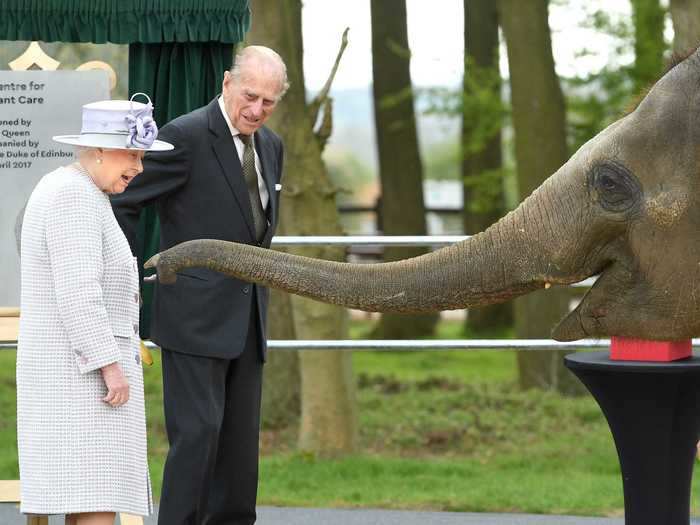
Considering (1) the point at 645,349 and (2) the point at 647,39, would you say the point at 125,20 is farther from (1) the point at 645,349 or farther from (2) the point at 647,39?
(2) the point at 647,39

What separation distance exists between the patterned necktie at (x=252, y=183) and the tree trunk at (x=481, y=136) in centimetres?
1206

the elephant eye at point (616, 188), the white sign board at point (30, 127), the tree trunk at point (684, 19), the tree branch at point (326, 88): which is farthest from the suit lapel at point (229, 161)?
the tree trunk at point (684, 19)

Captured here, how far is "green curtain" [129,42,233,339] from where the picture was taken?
261 inches

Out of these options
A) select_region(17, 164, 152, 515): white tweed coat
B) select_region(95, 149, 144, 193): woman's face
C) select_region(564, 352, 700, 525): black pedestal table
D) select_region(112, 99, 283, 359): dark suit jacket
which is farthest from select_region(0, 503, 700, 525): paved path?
select_region(95, 149, 144, 193): woman's face

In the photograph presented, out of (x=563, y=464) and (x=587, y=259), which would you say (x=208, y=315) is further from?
(x=563, y=464)

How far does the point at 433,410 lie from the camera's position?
1285 centimetres

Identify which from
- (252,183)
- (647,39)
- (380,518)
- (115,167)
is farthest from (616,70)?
(115,167)

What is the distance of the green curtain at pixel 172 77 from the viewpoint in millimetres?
6617

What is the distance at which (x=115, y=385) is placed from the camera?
4.74 metres

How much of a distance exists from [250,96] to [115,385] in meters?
1.37

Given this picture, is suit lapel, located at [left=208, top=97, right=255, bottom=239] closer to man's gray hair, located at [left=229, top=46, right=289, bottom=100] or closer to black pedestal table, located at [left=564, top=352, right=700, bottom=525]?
man's gray hair, located at [left=229, top=46, right=289, bottom=100]

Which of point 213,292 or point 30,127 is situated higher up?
point 30,127

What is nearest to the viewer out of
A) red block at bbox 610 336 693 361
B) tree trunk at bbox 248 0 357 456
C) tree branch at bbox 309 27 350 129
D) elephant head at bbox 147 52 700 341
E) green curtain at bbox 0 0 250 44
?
elephant head at bbox 147 52 700 341

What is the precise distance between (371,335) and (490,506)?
35.8ft
